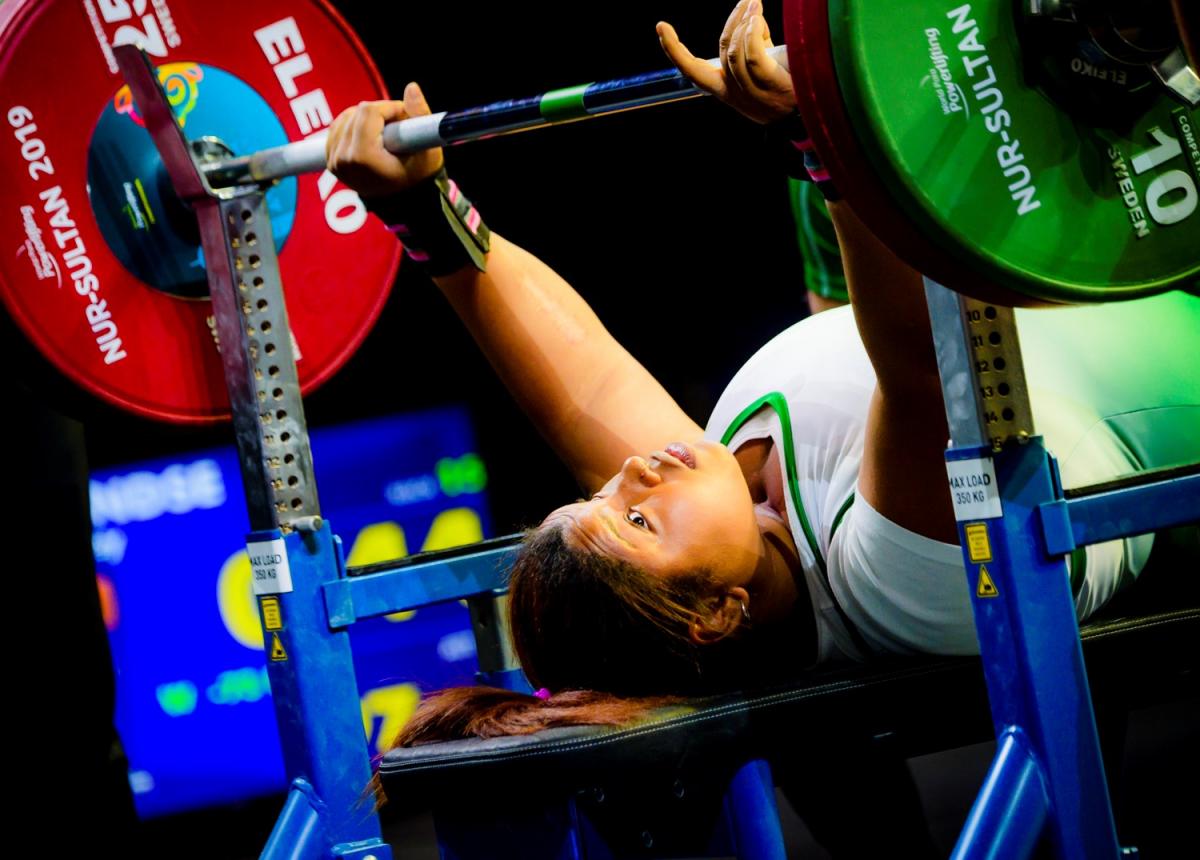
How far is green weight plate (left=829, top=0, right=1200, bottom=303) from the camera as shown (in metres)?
1.31

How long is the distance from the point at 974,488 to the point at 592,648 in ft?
2.12

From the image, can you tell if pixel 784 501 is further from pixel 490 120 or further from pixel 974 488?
pixel 490 120

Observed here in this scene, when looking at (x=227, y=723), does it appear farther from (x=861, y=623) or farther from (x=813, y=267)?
(x=861, y=623)

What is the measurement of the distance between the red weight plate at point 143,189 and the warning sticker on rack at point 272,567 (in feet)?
1.17

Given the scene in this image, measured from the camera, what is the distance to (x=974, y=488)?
1.57 m

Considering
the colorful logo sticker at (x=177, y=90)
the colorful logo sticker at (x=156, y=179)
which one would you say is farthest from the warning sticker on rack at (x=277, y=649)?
the colorful logo sticker at (x=177, y=90)

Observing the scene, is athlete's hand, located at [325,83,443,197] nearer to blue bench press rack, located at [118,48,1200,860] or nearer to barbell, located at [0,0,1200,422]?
barbell, located at [0,0,1200,422]

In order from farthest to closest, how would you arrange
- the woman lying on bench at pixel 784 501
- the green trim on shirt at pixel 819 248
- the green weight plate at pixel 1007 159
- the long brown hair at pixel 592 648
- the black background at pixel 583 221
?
the black background at pixel 583 221
the green trim on shirt at pixel 819 248
the long brown hair at pixel 592 648
the woman lying on bench at pixel 784 501
the green weight plate at pixel 1007 159

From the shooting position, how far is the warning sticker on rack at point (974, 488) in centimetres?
156

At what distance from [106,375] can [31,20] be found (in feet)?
2.03

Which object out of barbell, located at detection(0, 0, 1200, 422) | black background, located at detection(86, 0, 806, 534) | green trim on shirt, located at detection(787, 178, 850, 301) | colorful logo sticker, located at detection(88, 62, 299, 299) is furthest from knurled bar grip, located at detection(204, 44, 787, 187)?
black background, located at detection(86, 0, 806, 534)

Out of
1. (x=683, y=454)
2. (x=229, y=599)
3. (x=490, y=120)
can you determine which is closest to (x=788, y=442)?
(x=683, y=454)

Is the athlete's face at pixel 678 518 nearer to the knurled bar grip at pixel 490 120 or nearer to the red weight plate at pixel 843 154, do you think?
the knurled bar grip at pixel 490 120

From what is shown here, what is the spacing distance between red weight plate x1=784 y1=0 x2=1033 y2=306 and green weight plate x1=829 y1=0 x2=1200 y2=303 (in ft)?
0.04
